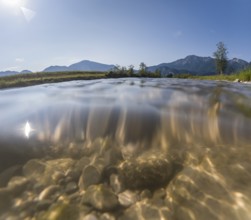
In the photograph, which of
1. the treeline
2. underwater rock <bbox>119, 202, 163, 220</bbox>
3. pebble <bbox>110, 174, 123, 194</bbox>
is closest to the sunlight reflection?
pebble <bbox>110, 174, 123, 194</bbox>

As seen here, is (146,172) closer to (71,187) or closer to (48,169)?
(71,187)

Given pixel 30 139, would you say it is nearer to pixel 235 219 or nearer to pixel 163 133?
pixel 163 133

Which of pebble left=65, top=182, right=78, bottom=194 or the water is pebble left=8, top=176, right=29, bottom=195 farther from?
pebble left=65, top=182, right=78, bottom=194

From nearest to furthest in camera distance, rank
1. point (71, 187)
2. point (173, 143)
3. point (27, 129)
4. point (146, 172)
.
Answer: point (71, 187), point (146, 172), point (173, 143), point (27, 129)

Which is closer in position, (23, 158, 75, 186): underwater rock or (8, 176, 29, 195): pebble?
(8, 176, 29, 195): pebble

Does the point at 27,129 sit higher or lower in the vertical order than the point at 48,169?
higher

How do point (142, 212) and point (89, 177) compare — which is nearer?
point (142, 212)

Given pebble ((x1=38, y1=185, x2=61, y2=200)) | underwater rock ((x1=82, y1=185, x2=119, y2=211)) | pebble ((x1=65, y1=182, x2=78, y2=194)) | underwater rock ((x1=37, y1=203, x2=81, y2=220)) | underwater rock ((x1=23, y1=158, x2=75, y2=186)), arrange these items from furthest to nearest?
underwater rock ((x1=23, y1=158, x2=75, y2=186)), pebble ((x1=65, y1=182, x2=78, y2=194)), pebble ((x1=38, y1=185, x2=61, y2=200)), underwater rock ((x1=82, y1=185, x2=119, y2=211)), underwater rock ((x1=37, y1=203, x2=81, y2=220))

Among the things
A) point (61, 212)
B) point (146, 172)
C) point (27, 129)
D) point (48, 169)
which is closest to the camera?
point (61, 212)

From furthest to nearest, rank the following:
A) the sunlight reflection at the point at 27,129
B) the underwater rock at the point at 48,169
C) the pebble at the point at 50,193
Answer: the sunlight reflection at the point at 27,129 → the underwater rock at the point at 48,169 → the pebble at the point at 50,193

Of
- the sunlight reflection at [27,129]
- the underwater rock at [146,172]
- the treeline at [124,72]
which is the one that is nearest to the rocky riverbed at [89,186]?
the underwater rock at [146,172]

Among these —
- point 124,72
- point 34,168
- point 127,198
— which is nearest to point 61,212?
point 127,198

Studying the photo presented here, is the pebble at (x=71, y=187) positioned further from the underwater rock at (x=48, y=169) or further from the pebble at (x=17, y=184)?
the pebble at (x=17, y=184)

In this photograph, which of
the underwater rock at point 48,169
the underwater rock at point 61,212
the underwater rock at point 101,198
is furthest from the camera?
the underwater rock at point 48,169
